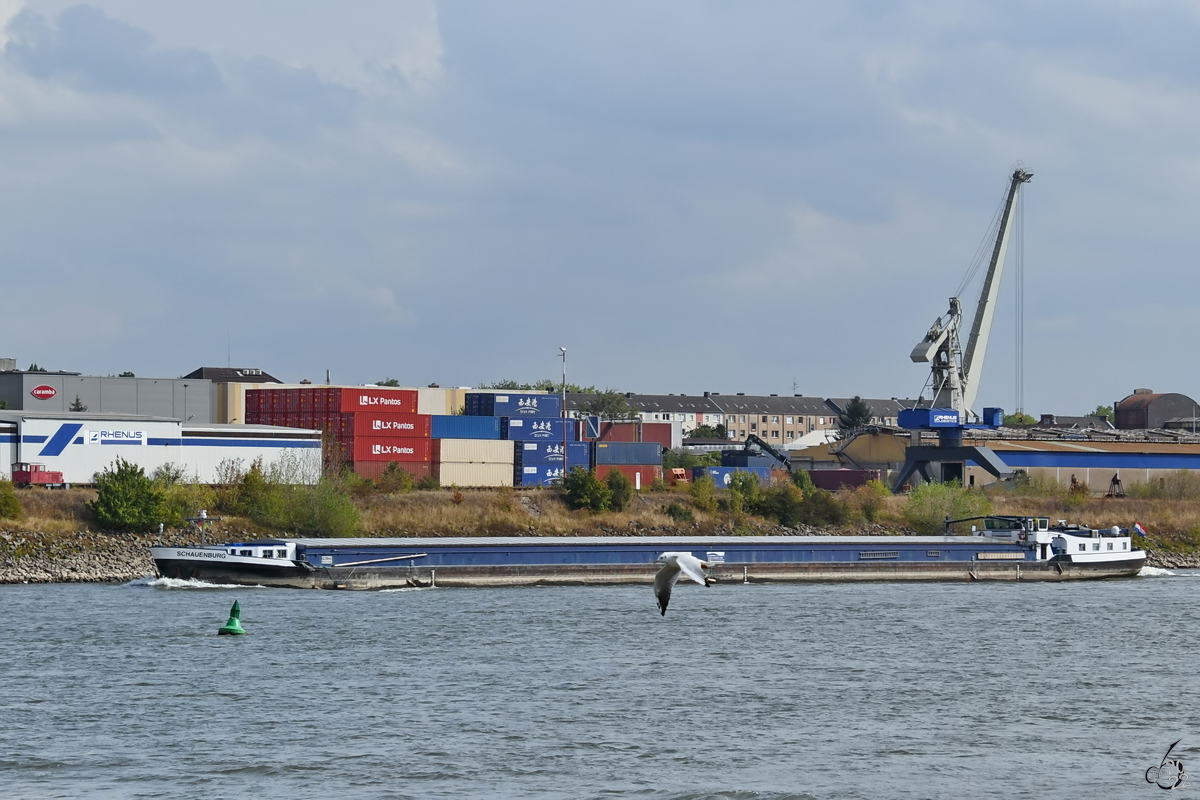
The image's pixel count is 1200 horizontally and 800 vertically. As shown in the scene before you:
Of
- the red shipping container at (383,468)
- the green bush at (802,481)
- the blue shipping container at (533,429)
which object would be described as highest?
the blue shipping container at (533,429)

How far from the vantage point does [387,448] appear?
275 ft

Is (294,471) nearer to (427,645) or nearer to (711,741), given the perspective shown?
(427,645)

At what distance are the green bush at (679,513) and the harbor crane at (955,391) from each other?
21.1 metres

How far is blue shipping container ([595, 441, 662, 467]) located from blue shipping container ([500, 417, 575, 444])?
4610 millimetres

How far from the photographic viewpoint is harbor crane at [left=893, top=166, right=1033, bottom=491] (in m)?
92.6

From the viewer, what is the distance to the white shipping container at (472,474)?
3305 inches

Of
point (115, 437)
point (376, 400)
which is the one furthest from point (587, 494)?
point (115, 437)

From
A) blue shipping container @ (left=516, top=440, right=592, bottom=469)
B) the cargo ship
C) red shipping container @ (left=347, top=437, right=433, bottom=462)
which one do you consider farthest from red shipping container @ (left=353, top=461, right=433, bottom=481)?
the cargo ship

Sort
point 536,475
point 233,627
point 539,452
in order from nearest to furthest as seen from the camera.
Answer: point 233,627 < point 536,475 < point 539,452

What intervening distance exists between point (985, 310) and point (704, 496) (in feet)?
101

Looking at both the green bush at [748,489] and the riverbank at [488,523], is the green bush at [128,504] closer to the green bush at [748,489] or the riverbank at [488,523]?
the riverbank at [488,523]

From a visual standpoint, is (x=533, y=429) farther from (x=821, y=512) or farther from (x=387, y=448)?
(x=821, y=512)

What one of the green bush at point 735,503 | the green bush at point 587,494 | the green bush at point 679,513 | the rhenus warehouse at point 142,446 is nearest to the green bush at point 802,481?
the green bush at point 735,503

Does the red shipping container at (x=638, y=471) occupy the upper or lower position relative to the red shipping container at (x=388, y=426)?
lower
